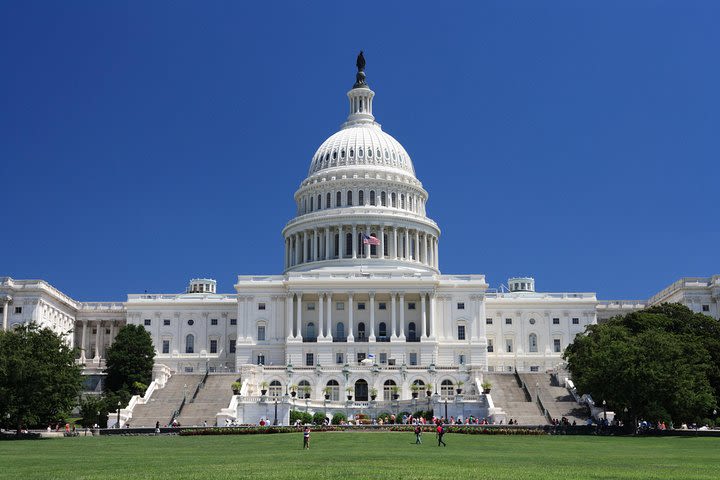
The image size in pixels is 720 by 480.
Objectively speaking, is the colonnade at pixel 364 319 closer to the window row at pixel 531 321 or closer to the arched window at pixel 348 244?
the arched window at pixel 348 244

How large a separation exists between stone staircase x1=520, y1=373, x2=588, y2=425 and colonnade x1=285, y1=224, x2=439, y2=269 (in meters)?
37.7

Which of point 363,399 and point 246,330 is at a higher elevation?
point 246,330

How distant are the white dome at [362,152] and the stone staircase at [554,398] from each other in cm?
5128

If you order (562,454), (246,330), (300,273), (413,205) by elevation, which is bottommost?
(562,454)

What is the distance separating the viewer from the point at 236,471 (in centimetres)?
3450

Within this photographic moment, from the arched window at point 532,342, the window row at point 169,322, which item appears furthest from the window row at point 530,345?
the window row at point 169,322

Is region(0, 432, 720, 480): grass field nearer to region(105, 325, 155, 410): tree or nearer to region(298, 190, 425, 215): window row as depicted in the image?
region(105, 325, 155, 410): tree

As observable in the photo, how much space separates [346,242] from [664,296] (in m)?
48.0

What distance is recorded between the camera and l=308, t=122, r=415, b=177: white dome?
148 meters

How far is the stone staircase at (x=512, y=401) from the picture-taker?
87.9 meters

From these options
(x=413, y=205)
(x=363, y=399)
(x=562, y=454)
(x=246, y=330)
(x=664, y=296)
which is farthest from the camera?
(x=413, y=205)

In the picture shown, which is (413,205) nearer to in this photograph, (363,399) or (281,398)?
(363,399)

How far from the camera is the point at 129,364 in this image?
10862 cm

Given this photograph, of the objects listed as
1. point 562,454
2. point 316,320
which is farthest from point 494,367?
point 562,454
